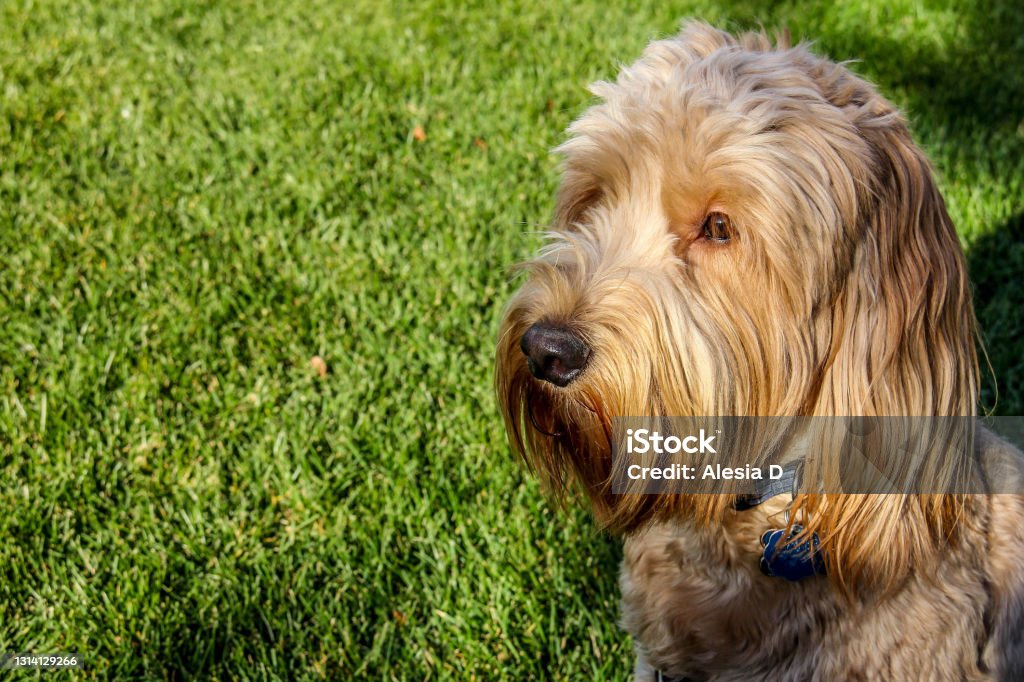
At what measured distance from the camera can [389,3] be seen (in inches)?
261

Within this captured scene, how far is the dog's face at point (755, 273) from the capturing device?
210 cm

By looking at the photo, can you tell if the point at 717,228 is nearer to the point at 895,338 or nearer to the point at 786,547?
the point at 895,338

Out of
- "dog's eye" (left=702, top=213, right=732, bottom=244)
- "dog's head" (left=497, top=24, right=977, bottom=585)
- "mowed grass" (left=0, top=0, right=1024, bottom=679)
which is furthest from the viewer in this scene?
"mowed grass" (left=0, top=0, right=1024, bottom=679)

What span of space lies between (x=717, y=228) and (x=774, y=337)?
30cm

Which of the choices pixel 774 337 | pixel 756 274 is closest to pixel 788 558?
pixel 774 337

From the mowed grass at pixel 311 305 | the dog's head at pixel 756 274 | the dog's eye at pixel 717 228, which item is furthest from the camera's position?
the mowed grass at pixel 311 305

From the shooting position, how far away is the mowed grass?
3301mm

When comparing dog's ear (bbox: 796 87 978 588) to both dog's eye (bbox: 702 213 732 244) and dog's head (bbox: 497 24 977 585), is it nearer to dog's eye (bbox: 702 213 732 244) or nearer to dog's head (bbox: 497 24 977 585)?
dog's head (bbox: 497 24 977 585)

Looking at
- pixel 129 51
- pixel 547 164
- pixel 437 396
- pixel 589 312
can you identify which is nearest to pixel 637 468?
pixel 589 312

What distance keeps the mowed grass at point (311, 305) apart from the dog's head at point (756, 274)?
1.37 m

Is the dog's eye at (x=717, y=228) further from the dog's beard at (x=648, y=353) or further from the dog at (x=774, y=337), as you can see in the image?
the dog's beard at (x=648, y=353)

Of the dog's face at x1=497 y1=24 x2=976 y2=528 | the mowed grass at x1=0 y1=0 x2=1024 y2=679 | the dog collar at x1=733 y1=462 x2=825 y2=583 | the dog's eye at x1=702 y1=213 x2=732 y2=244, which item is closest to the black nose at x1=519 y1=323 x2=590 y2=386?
the dog's face at x1=497 y1=24 x2=976 y2=528

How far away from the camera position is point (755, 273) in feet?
7.13

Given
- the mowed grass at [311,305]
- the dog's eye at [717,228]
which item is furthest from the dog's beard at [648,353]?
the mowed grass at [311,305]
